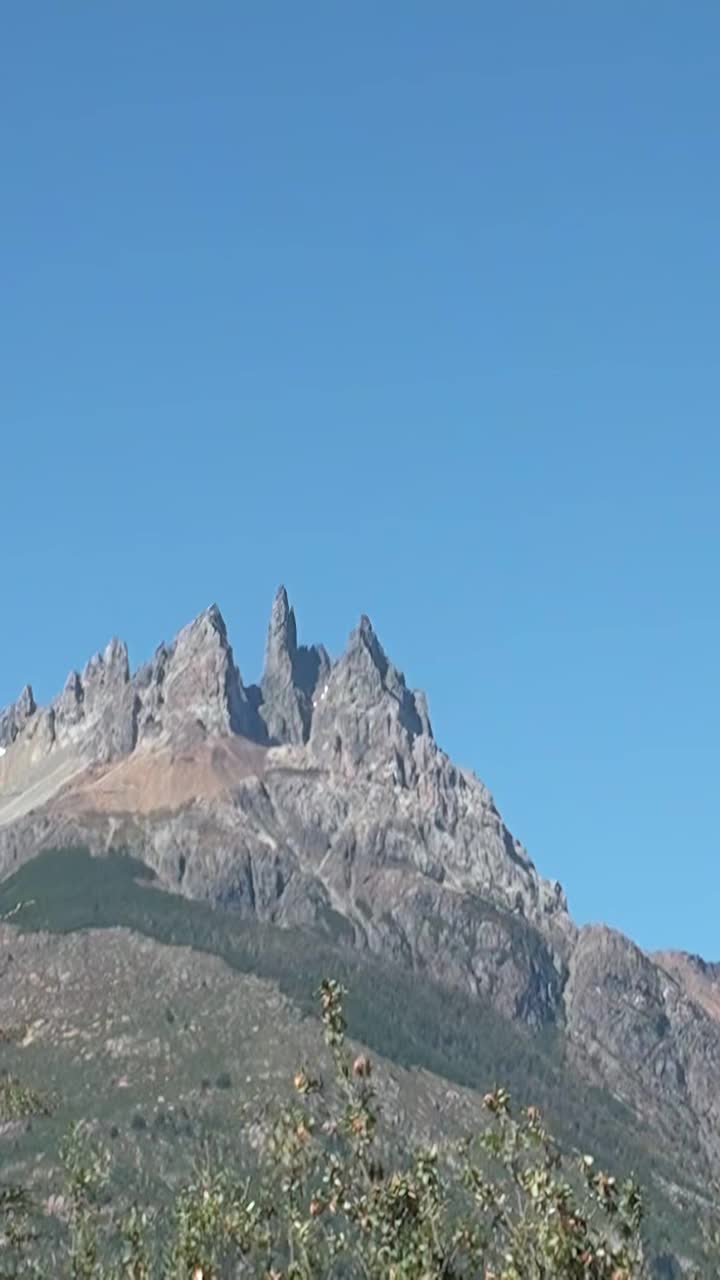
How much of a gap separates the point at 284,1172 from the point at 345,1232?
5.18 meters

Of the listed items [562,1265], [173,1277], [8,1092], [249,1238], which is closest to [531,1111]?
[562,1265]

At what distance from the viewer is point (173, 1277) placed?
78812mm

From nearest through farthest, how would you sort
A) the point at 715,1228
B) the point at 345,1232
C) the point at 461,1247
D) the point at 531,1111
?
the point at 531,1111 → the point at 461,1247 → the point at 345,1232 → the point at 715,1228

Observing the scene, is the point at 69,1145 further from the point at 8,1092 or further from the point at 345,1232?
the point at 8,1092

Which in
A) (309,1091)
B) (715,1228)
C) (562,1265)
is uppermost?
(715,1228)

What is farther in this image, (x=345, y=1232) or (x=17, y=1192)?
(x=345, y=1232)

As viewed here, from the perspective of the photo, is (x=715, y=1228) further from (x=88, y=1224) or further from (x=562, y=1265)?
(x=562, y=1265)

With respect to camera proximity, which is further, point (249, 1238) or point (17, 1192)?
point (249, 1238)

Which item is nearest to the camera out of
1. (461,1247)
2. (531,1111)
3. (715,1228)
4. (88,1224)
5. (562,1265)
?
(562,1265)

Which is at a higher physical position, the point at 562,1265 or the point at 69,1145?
the point at 69,1145

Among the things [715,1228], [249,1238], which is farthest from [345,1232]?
[715,1228]

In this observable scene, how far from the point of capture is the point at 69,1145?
8931 cm

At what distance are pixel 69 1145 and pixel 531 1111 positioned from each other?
3802cm

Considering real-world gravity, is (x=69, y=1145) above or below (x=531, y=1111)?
above
